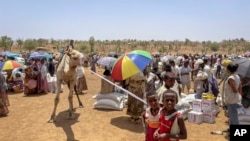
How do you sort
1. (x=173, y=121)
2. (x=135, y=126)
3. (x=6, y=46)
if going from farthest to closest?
(x=6, y=46)
(x=135, y=126)
(x=173, y=121)

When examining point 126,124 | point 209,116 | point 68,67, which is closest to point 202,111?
point 209,116

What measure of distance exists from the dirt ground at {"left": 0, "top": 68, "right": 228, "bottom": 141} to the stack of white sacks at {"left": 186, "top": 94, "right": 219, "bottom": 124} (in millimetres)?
183

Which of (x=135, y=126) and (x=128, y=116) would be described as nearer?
(x=135, y=126)

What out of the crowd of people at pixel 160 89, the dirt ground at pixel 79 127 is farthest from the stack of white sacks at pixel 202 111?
the crowd of people at pixel 160 89

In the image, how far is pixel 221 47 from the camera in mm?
66875

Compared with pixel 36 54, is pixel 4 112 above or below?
below

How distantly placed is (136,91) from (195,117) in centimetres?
204

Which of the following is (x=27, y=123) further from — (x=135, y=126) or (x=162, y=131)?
(x=162, y=131)

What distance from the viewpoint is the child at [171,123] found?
358 centimetres

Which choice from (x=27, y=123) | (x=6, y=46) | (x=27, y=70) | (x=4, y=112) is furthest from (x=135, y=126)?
(x=6, y=46)

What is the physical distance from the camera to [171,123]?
3639mm

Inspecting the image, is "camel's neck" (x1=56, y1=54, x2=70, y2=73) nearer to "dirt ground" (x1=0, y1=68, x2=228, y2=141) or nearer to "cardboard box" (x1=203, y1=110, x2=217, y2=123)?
"dirt ground" (x1=0, y1=68, x2=228, y2=141)

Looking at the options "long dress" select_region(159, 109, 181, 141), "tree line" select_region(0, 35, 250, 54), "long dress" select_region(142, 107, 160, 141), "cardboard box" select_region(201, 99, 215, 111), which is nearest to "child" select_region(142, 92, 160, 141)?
"long dress" select_region(142, 107, 160, 141)

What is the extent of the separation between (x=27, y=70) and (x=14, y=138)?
19.6ft
